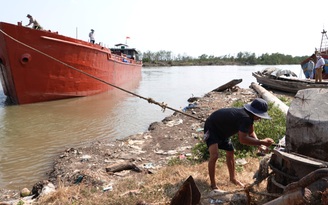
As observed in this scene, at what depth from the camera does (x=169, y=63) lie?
7188 cm

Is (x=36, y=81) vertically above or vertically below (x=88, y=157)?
above

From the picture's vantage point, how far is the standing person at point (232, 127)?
324 centimetres

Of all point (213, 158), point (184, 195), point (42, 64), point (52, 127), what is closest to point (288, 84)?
point (52, 127)

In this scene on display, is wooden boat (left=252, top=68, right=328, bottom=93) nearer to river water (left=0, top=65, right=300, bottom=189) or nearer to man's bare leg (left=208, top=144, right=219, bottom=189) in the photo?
river water (left=0, top=65, right=300, bottom=189)

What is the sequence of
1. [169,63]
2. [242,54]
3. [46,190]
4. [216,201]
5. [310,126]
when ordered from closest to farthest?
[310,126] < [216,201] < [46,190] < [169,63] < [242,54]

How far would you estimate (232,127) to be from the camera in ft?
11.5

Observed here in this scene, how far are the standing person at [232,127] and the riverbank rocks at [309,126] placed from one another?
0.53m

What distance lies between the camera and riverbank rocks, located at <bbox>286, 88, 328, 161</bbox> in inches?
95.6

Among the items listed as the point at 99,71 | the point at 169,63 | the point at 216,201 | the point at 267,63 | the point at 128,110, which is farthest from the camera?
the point at 267,63

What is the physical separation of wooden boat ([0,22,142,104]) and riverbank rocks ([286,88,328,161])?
941 centimetres

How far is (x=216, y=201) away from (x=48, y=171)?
12.9 ft

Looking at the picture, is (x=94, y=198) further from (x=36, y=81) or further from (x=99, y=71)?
(x=99, y=71)

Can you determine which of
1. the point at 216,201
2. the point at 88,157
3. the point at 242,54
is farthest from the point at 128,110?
the point at 242,54

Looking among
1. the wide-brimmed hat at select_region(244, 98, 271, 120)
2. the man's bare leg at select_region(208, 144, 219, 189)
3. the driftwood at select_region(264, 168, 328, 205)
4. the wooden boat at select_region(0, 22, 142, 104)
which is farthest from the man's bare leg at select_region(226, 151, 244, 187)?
the wooden boat at select_region(0, 22, 142, 104)
